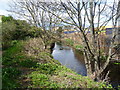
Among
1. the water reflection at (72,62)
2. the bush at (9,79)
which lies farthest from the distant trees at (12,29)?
the bush at (9,79)

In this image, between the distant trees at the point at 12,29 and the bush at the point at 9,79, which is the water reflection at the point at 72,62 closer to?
the distant trees at the point at 12,29

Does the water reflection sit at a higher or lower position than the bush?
lower

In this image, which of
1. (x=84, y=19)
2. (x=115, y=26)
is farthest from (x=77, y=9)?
(x=115, y=26)

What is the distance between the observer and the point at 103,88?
159 inches

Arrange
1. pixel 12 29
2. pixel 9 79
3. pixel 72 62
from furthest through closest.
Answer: pixel 12 29 < pixel 72 62 < pixel 9 79

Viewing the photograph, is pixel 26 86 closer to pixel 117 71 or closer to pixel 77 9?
pixel 77 9

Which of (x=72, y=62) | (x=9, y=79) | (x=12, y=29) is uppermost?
(x=12, y=29)

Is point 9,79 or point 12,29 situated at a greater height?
point 12,29

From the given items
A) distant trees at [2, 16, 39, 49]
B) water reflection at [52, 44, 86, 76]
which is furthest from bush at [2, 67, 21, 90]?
distant trees at [2, 16, 39, 49]

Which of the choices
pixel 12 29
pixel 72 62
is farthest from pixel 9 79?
pixel 12 29

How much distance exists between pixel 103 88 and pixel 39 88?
2.66m

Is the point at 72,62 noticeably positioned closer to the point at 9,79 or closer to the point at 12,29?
the point at 9,79

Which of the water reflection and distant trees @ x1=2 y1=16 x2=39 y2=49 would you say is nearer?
the water reflection

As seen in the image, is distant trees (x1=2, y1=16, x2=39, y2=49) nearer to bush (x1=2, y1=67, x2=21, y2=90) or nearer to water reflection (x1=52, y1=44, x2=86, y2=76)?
water reflection (x1=52, y1=44, x2=86, y2=76)
